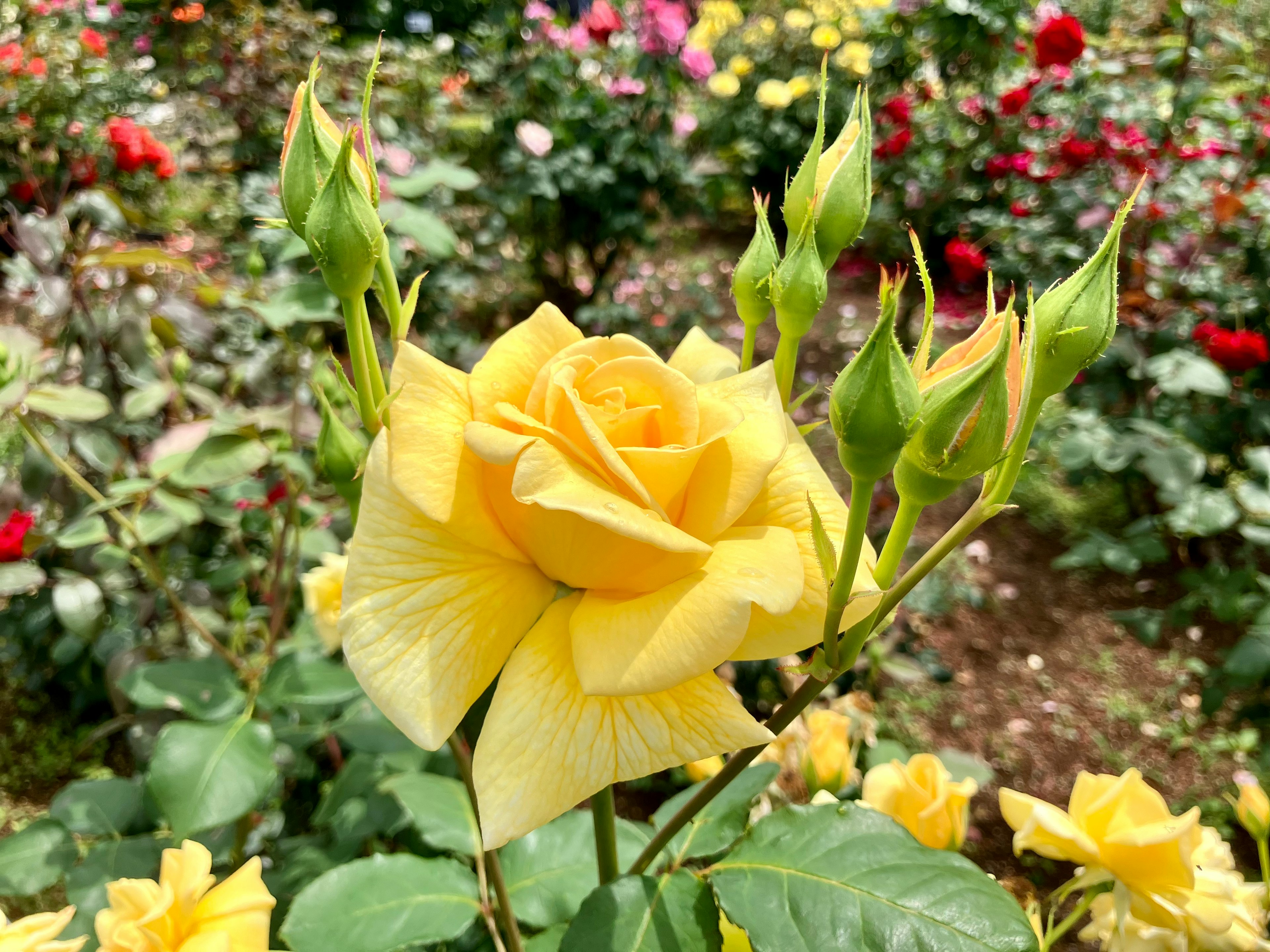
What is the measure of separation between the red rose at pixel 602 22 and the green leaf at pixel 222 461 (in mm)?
2192

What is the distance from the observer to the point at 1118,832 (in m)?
0.53

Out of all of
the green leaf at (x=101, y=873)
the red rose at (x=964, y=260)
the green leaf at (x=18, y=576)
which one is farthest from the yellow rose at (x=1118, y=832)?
the red rose at (x=964, y=260)

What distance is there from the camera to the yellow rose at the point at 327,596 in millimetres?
882

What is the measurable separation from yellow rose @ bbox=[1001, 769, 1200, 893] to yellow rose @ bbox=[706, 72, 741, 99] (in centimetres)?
353

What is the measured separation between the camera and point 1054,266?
229cm

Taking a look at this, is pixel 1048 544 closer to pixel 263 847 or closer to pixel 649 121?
pixel 649 121

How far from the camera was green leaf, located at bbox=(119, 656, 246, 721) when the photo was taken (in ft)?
2.59

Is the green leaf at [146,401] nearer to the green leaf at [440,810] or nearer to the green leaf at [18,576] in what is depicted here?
the green leaf at [18,576]

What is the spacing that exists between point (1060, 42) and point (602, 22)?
4.44 feet

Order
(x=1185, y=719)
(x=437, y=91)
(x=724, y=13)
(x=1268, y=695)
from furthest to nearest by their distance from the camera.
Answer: (x=724, y=13)
(x=437, y=91)
(x=1185, y=719)
(x=1268, y=695)

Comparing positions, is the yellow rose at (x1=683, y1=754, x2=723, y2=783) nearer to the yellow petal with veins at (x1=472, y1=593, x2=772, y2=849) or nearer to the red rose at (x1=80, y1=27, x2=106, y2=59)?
the yellow petal with veins at (x1=472, y1=593, x2=772, y2=849)

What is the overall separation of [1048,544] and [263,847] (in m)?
2.26

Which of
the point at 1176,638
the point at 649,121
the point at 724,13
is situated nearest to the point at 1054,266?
the point at 1176,638

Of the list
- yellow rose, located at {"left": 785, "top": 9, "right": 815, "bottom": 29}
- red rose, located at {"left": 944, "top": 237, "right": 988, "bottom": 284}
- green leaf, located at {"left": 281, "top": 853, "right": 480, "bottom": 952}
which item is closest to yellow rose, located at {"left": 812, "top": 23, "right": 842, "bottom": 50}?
yellow rose, located at {"left": 785, "top": 9, "right": 815, "bottom": 29}
